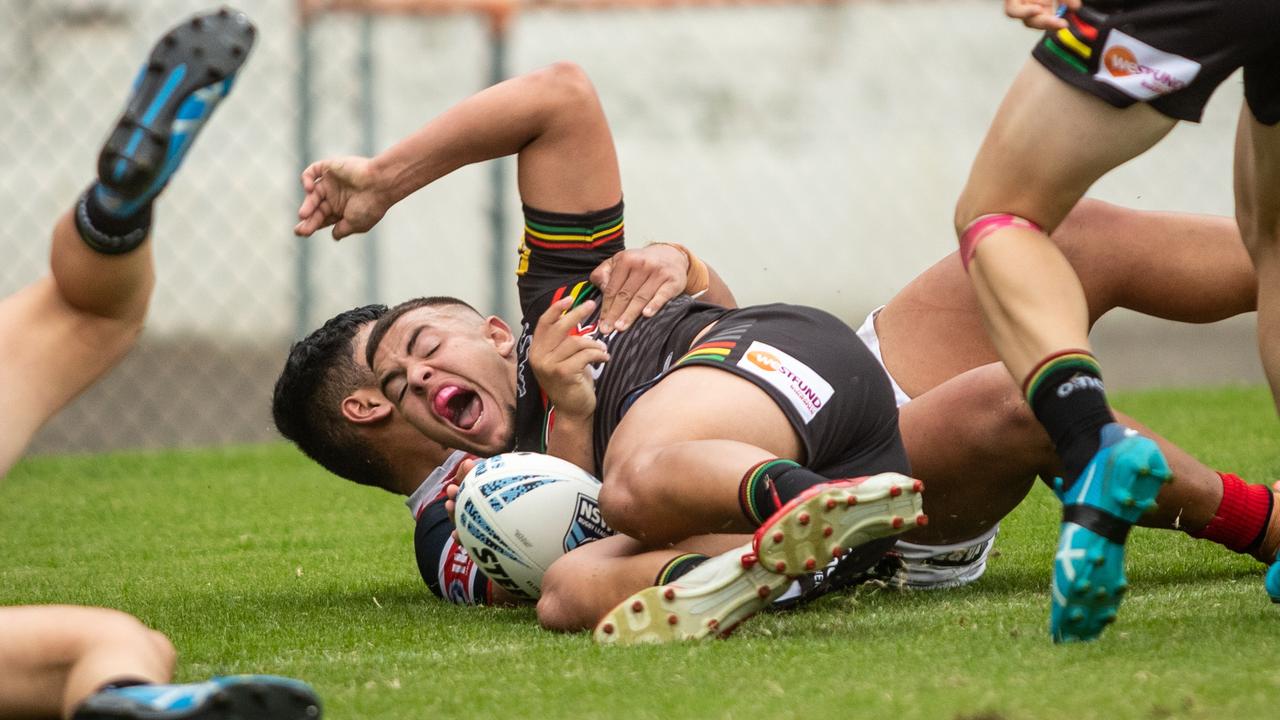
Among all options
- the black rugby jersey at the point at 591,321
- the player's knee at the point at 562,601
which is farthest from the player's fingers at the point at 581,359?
the player's knee at the point at 562,601

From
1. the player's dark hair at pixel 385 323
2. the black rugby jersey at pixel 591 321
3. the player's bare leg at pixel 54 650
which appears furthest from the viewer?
the player's dark hair at pixel 385 323

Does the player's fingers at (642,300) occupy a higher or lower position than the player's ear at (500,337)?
higher

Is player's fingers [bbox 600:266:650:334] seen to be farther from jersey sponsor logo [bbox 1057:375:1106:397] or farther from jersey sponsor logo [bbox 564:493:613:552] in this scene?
jersey sponsor logo [bbox 1057:375:1106:397]

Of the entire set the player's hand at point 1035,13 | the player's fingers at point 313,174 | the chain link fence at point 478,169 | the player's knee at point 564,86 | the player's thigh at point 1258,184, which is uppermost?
the player's hand at point 1035,13

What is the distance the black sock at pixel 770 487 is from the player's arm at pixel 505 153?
1.05 meters

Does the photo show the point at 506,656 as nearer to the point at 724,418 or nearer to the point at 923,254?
the point at 724,418

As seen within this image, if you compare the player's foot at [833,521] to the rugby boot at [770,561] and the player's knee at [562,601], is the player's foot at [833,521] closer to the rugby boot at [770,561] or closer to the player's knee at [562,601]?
the rugby boot at [770,561]

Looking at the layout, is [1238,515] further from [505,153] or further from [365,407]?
[365,407]

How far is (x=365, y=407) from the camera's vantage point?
3.17 m

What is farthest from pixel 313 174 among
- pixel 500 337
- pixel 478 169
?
pixel 478 169

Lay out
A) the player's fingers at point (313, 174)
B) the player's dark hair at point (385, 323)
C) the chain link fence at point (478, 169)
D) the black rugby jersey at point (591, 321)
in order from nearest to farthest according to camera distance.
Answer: the black rugby jersey at point (591, 321) < the player's fingers at point (313, 174) < the player's dark hair at point (385, 323) < the chain link fence at point (478, 169)

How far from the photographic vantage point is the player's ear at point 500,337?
3.10 metres

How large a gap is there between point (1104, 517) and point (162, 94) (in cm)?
130

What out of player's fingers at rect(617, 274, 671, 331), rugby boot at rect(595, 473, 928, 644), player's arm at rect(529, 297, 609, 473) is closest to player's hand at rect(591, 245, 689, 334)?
player's fingers at rect(617, 274, 671, 331)
